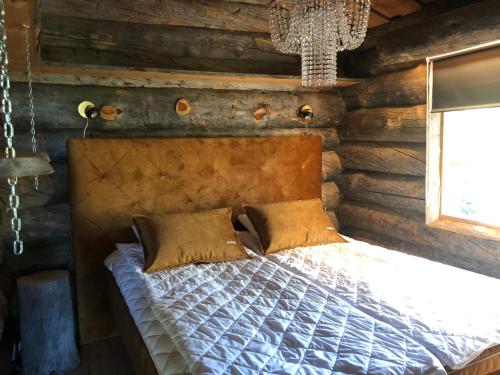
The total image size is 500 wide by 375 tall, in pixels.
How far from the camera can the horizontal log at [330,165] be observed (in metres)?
4.15

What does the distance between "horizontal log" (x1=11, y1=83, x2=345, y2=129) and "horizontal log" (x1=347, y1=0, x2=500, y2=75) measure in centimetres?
64

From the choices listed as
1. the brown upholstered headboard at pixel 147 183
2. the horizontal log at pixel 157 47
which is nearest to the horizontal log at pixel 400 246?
the brown upholstered headboard at pixel 147 183

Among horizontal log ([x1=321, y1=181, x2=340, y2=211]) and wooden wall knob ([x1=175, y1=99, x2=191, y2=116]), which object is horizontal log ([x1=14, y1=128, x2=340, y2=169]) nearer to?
wooden wall knob ([x1=175, y1=99, x2=191, y2=116])

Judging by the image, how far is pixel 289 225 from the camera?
3.24 m

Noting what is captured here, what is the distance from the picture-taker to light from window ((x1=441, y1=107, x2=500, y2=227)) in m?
3.10

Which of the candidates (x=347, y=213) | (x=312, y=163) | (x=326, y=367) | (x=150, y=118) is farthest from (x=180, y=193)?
(x=326, y=367)

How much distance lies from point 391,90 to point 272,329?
244 centimetres

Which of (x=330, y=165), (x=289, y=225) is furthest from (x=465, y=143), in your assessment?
(x=289, y=225)

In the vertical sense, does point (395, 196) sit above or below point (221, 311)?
above

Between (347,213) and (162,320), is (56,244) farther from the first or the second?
(347,213)

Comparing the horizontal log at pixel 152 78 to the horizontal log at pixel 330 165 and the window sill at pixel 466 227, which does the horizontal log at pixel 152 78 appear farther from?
the window sill at pixel 466 227

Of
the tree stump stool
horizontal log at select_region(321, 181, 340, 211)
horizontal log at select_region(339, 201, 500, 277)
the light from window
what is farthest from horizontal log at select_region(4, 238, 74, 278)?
the light from window

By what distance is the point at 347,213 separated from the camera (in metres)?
4.14

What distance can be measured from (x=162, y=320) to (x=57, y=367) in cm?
121
